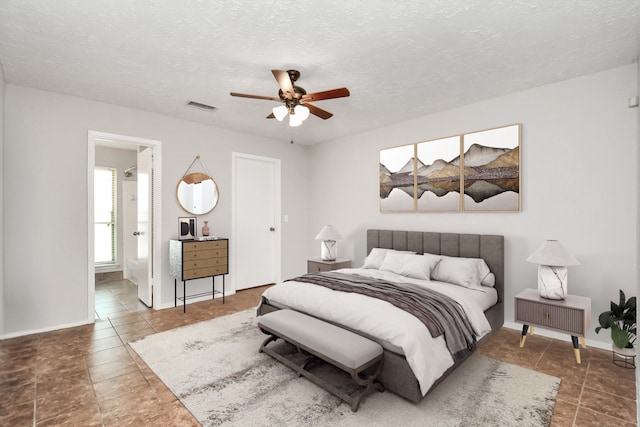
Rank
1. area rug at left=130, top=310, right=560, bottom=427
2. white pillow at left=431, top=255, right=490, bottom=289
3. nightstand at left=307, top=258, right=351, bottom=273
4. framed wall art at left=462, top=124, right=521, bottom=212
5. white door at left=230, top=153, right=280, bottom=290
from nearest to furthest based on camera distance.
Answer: area rug at left=130, top=310, right=560, bottom=427
white pillow at left=431, top=255, right=490, bottom=289
framed wall art at left=462, top=124, right=521, bottom=212
nightstand at left=307, top=258, right=351, bottom=273
white door at left=230, top=153, right=280, bottom=290

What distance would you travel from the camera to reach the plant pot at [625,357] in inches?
105

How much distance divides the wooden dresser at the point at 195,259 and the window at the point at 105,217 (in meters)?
2.98

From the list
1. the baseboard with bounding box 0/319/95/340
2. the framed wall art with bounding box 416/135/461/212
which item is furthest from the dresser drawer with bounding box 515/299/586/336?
the baseboard with bounding box 0/319/95/340

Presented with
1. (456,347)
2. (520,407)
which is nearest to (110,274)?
(456,347)

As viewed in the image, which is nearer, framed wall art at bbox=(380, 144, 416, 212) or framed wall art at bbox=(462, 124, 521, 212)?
framed wall art at bbox=(462, 124, 521, 212)

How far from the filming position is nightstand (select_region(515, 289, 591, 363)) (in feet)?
8.80

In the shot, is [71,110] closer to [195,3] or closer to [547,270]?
[195,3]

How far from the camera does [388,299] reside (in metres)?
2.63

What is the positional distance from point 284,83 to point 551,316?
3.10 meters

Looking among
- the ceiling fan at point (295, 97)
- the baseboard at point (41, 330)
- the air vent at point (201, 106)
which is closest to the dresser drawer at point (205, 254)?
the baseboard at point (41, 330)

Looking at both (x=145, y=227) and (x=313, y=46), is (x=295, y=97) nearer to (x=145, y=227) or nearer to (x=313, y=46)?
(x=313, y=46)

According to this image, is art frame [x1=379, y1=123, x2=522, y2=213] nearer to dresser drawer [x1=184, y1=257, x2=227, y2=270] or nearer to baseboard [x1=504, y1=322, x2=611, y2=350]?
baseboard [x1=504, y1=322, x2=611, y2=350]

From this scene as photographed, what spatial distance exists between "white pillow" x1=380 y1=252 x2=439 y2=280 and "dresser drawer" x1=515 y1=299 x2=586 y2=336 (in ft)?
3.00

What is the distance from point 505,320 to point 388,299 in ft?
6.26
